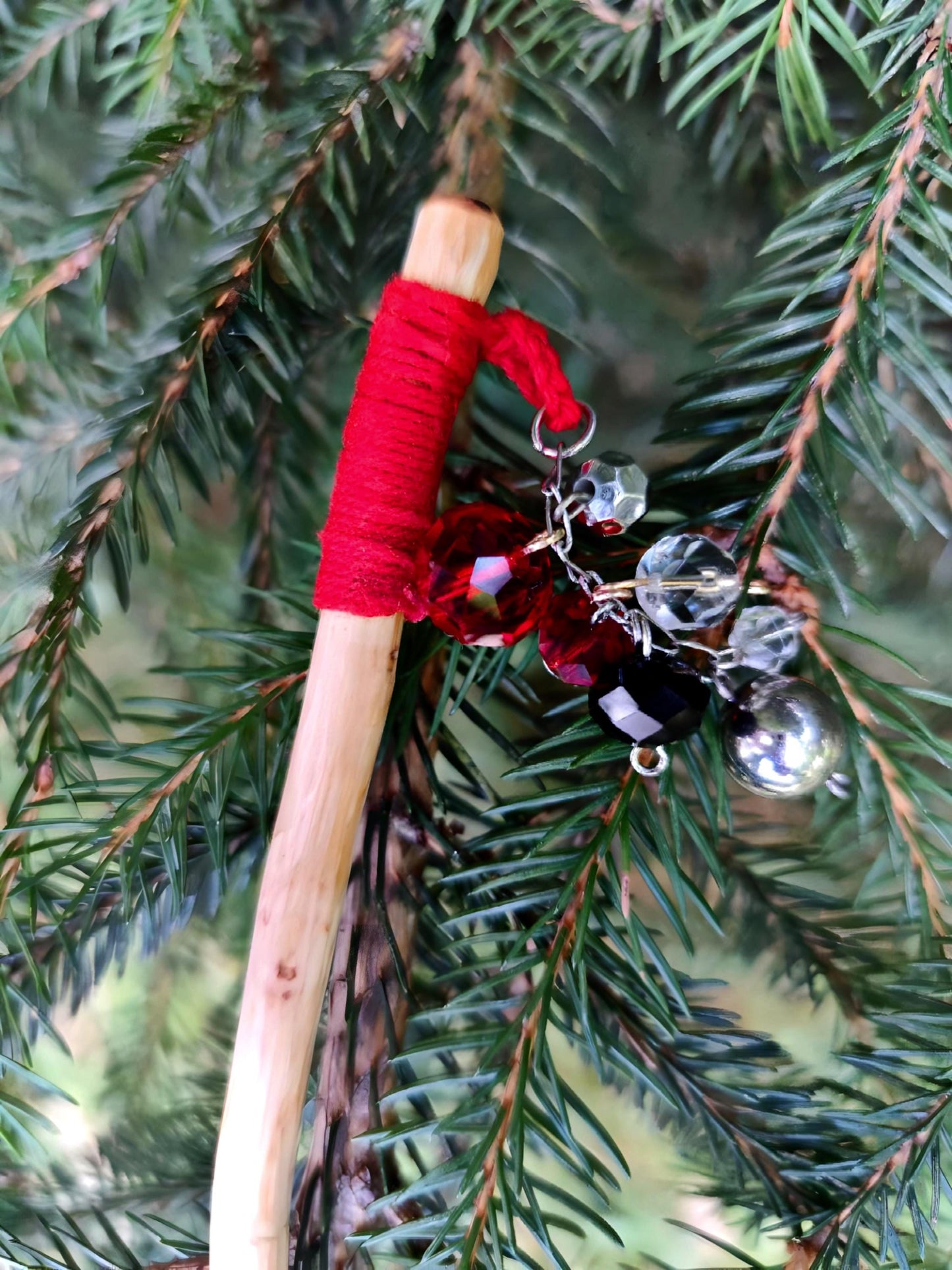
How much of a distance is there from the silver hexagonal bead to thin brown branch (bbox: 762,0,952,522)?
0.15 feet

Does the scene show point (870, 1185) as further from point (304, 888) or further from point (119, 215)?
point (119, 215)

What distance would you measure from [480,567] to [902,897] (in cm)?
23

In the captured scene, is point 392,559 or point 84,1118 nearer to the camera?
point 392,559

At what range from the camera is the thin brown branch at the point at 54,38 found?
0.34 m

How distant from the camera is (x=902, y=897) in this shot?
1.21 ft

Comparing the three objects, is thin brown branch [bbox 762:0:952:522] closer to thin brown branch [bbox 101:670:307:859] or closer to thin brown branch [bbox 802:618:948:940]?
thin brown branch [bbox 802:618:948:940]

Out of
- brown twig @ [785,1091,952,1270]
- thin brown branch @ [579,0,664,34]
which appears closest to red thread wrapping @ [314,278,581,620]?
thin brown branch @ [579,0,664,34]

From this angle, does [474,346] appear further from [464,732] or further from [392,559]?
[464,732]

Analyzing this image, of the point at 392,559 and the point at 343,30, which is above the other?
the point at 343,30

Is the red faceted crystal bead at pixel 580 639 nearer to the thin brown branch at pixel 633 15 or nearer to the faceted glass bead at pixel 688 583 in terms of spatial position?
the faceted glass bead at pixel 688 583

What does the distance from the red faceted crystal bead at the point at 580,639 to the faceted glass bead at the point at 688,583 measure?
A: 25 millimetres

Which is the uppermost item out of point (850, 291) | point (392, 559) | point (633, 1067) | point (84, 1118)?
point (850, 291)

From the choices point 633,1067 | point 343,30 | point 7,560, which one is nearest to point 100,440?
point 7,560

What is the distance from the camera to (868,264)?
292 millimetres
